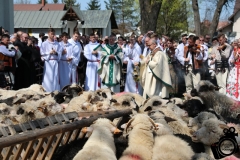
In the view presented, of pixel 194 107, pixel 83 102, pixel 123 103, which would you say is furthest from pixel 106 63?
pixel 194 107

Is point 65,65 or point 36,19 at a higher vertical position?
point 36,19

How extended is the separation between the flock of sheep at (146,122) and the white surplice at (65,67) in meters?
4.66

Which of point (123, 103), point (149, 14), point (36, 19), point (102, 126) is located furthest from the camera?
point (36, 19)

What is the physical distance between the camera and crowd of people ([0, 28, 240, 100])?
1263 centimetres

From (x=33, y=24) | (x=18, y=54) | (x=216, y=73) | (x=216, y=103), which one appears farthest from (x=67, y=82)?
(x=33, y=24)

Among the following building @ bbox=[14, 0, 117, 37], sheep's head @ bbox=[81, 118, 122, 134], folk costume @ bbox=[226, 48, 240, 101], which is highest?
building @ bbox=[14, 0, 117, 37]

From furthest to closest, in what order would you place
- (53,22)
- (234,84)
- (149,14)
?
(53,22), (149,14), (234,84)

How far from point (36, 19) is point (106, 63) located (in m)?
45.8

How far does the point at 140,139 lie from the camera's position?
16.8ft

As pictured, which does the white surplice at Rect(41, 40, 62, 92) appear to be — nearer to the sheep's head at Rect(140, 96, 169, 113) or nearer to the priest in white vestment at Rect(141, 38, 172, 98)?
the priest in white vestment at Rect(141, 38, 172, 98)

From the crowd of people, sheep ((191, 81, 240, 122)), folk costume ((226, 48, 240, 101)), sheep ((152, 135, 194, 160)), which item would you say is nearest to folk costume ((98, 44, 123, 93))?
the crowd of people

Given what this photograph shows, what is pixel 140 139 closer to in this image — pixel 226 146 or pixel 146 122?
pixel 146 122

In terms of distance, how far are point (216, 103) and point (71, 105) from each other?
2.69 metres

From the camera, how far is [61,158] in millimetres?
5355
